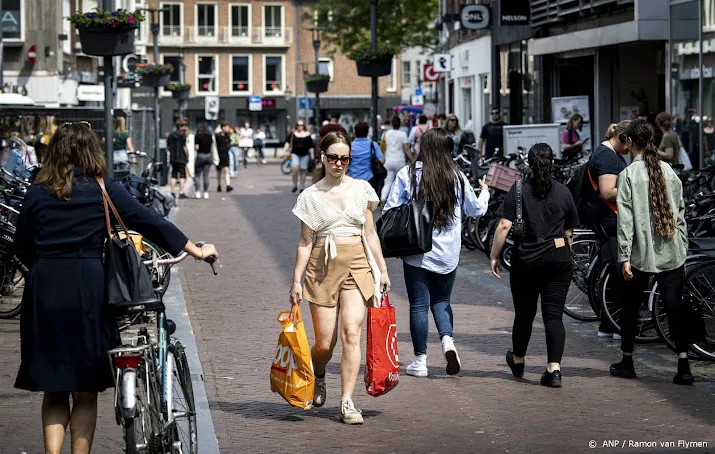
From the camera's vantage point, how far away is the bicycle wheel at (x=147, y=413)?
18.6 feet

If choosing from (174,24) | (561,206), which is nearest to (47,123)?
(561,206)

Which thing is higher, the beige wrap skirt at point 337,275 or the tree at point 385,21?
the tree at point 385,21

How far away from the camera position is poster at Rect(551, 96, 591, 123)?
2591cm

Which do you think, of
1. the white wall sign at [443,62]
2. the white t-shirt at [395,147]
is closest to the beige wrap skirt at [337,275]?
the white t-shirt at [395,147]

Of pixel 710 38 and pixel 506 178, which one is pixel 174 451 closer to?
pixel 506 178

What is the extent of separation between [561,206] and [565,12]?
18.5 meters

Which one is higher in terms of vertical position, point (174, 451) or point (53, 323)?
point (53, 323)

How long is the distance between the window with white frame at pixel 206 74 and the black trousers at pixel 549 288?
7647 cm

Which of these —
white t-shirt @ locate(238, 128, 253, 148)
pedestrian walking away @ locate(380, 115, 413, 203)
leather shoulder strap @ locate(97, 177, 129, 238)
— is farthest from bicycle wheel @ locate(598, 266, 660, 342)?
white t-shirt @ locate(238, 128, 253, 148)

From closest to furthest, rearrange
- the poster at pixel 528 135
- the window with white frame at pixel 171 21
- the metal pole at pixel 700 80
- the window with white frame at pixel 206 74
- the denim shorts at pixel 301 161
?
1. the poster at pixel 528 135
2. the metal pole at pixel 700 80
3. the denim shorts at pixel 301 161
4. the window with white frame at pixel 171 21
5. the window with white frame at pixel 206 74

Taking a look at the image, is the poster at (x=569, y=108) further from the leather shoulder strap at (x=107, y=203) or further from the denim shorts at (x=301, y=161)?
the leather shoulder strap at (x=107, y=203)

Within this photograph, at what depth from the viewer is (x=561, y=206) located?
8.91 metres

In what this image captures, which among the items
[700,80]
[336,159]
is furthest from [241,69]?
[336,159]

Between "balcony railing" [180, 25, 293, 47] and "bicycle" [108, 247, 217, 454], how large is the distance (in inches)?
3109
